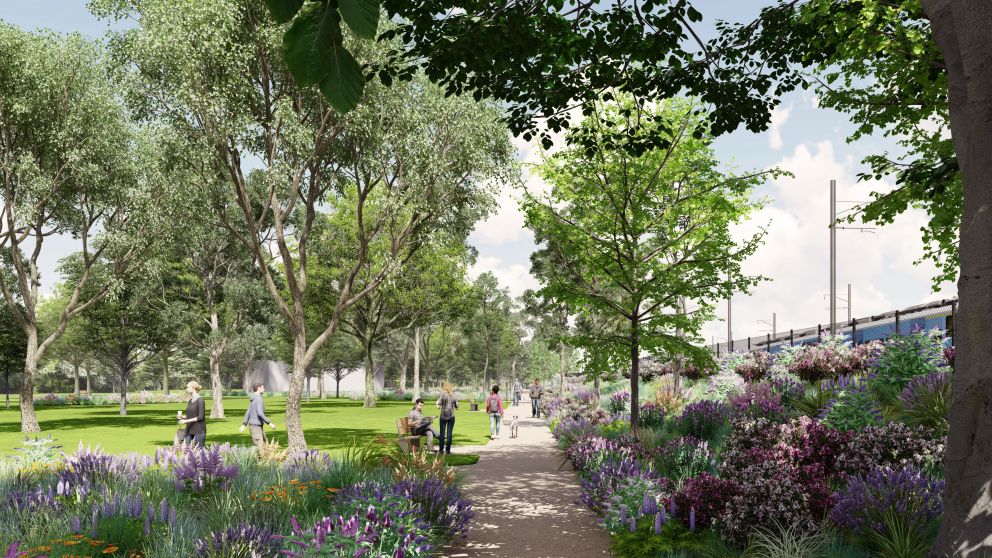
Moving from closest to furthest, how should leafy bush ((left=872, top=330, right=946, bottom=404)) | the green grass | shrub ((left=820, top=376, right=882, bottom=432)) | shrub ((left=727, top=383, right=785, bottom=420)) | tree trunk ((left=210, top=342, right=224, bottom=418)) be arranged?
shrub ((left=820, top=376, right=882, bottom=432)) → shrub ((left=727, top=383, right=785, bottom=420)) → leafy bush ((left=872, top=330, right=946, bottom=404)) → the green grass → tree trunk ((left=210, top=342, right=224, bottom=418))

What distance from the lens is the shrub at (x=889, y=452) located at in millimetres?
8141

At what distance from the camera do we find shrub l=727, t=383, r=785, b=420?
13.6 metres

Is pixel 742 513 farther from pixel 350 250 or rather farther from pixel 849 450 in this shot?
pixel 350 250

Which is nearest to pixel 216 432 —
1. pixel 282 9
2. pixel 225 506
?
pixel 225 506

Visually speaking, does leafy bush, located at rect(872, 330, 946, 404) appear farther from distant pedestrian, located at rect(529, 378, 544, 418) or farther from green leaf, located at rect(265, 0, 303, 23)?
distant pedestrian, located at rect(529, 378, 544, 418)

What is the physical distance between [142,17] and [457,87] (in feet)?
38.3

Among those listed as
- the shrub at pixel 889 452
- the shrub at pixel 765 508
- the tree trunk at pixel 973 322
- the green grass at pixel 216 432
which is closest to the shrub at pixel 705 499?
the shrub at pixel 765 508

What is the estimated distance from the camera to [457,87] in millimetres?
8562

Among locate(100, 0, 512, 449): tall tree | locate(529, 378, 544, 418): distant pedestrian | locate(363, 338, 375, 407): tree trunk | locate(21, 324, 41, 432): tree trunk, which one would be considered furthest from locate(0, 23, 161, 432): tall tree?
locate(529, 378, 544, 418): distant pedestrian

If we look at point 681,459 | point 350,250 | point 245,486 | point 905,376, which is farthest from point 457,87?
point 350,250

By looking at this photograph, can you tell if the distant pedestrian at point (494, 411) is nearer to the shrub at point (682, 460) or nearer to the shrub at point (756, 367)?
the shrub at point (756, 367)

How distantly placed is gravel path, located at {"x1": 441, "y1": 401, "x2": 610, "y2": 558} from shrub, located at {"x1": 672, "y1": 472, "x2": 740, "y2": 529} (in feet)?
3.39

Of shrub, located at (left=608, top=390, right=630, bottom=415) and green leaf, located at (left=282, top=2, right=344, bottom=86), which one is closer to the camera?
green leaf, located at (left=282, top=2, right=344, bottom=86)

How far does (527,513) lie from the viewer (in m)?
9.86
